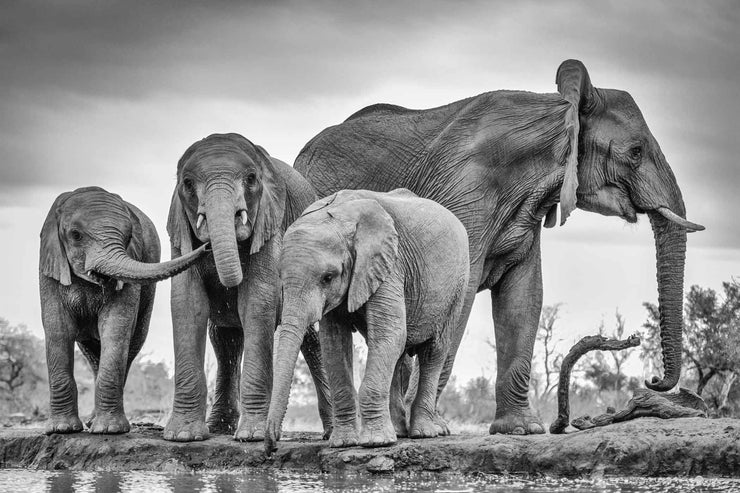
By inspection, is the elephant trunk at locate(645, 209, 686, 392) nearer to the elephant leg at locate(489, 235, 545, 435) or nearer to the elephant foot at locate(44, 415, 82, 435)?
the elephant leg at locate(489, 235, 545, 435)

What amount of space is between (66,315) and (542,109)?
217 inches

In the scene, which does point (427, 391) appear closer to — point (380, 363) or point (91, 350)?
point (380, 363)

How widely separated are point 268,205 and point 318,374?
1.88m

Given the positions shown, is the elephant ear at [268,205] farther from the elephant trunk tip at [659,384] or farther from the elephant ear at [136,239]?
the elephant trunk tip at [659,384]

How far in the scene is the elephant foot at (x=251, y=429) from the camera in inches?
551

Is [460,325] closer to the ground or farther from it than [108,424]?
farther from it

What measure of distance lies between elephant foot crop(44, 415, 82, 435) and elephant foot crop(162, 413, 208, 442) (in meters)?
1.21

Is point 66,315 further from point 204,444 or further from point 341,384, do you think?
point 341,384

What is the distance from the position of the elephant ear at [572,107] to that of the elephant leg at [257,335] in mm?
3182

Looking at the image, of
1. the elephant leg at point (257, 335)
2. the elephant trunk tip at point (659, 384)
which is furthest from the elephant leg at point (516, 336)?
the elephant leg at point (257, 335)

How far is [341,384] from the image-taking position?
1331 cm

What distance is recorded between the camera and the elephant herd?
13.1 m

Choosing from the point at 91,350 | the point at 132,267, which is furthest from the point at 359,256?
the point at 91,350

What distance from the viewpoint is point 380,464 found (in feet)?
41.4
